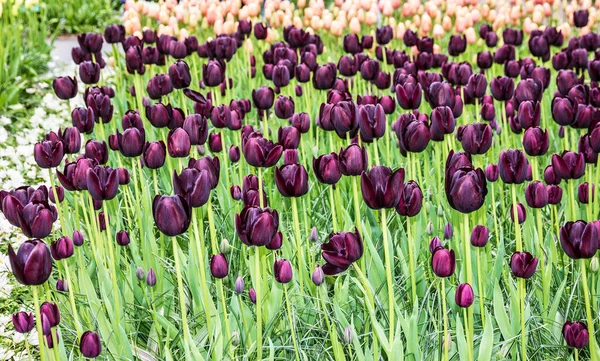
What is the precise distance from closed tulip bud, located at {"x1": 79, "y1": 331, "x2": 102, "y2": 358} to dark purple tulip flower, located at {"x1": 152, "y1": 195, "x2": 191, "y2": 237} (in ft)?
1.31

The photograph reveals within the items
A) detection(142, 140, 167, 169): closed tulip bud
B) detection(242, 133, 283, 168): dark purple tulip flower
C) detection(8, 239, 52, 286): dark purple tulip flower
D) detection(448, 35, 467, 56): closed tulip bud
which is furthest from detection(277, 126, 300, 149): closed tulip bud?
detection(448, 35, 467, 56): closed tulip bud

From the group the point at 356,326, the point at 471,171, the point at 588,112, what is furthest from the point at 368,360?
the point at 588,112

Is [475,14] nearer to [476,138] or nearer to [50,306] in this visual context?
[476,138]

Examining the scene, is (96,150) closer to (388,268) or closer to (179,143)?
(179,143)

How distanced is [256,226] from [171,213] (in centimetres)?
24

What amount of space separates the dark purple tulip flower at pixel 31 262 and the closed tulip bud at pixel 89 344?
282 millimetres

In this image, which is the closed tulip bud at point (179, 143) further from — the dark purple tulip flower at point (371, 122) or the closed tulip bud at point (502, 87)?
the closed tulip bud at point (502, 87)

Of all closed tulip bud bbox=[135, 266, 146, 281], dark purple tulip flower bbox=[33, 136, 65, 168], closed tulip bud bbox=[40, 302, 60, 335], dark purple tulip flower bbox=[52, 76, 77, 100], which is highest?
dark purple tulip flower bbox=[52, 76, 77, 100]

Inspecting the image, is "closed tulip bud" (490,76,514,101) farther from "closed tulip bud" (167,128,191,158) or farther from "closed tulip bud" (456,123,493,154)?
"closed tulip bud" (167,128,191,158)

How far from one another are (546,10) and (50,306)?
6.40 m

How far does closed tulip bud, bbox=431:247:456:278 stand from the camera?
6.95 ft

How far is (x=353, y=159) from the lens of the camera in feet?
7.82

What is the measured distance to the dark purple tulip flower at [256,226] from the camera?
2090 mm

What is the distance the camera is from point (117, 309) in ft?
8.43
